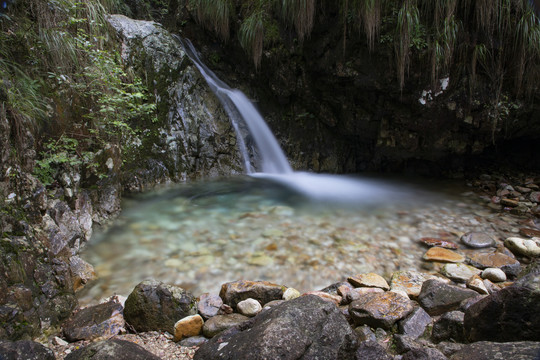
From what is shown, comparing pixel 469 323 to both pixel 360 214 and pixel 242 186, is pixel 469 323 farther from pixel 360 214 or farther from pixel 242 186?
pixel 242 186

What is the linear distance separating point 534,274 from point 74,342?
256 centimetres

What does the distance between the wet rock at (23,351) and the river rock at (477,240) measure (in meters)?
3.74

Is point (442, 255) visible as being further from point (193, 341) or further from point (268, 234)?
point (193, 341)

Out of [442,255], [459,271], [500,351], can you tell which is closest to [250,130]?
[442,255]

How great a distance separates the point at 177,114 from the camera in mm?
6070

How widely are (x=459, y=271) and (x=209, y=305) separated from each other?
2.22 m

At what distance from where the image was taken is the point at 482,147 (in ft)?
19.0

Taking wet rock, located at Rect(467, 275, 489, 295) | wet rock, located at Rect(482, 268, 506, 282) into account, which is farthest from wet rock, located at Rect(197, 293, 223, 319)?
wet rock, located at Rect(482, 268, 506, 282)

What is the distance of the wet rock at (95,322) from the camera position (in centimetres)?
187

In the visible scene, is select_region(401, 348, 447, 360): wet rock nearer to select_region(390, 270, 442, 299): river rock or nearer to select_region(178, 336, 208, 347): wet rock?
select_region(390, 270, 442, 299): river rock

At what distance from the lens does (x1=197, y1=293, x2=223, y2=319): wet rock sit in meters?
2.07

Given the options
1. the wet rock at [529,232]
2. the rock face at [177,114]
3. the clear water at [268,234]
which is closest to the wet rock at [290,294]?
the clear water at [268,234]

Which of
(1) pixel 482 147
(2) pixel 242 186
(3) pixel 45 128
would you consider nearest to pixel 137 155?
(2) pixel 242 186

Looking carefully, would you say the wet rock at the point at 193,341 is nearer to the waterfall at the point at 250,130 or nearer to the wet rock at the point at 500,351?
the wet rock at the point at 500,351
